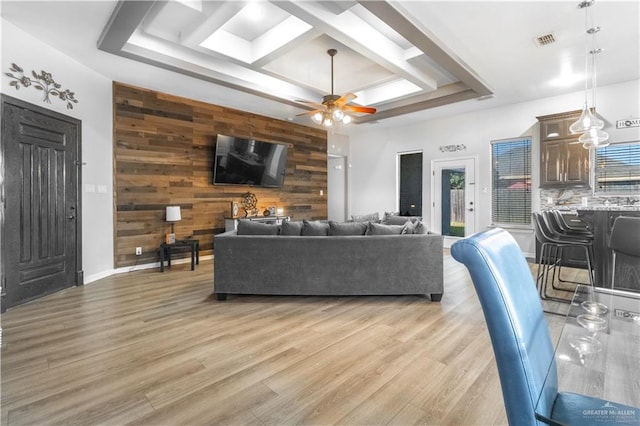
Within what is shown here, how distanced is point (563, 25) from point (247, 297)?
4.67 meters

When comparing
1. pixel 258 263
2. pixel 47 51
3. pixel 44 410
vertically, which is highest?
pixel 47 51

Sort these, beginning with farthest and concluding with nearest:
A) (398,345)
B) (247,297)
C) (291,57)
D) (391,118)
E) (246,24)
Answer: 1. (391,118)
2. (291,57)
3. (246,24)
4. (247,297)
5. (398,345)

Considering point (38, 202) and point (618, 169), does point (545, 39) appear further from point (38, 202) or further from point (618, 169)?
point (38, 202)

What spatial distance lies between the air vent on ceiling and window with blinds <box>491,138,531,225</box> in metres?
2.57

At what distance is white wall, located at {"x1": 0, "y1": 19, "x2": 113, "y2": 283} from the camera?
358cm

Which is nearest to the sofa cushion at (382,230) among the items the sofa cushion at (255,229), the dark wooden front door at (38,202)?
the sofa cushion at (255,229)

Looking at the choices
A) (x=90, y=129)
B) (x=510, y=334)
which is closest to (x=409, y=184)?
(x=90, y=129)

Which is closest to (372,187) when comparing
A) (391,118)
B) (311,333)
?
(391,118)

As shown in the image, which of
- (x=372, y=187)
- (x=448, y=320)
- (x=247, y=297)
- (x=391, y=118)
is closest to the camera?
(x=448, y=320)

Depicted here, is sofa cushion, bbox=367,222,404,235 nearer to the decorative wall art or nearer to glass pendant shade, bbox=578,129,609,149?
glass pendant shade, bbox=578,129,609,149

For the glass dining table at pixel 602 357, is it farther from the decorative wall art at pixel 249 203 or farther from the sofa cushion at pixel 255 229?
the decorative wall art at pixel 249 203

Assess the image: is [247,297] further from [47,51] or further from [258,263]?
[47,51]

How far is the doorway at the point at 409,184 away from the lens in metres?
8.04

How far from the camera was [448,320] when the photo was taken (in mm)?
2955
